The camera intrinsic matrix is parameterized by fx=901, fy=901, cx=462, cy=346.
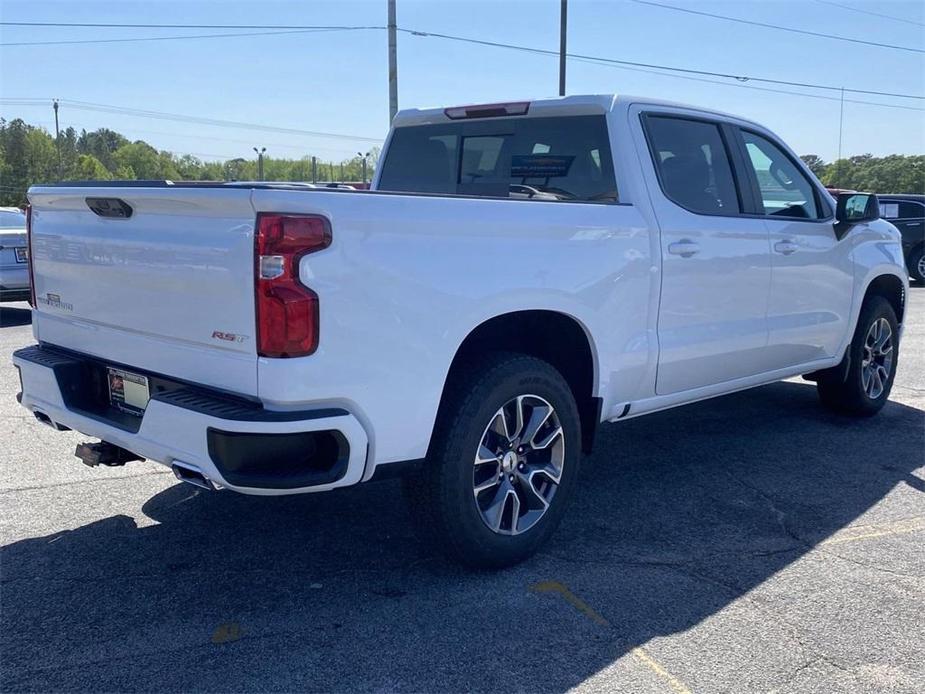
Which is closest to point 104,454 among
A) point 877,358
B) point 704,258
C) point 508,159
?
point 508,159

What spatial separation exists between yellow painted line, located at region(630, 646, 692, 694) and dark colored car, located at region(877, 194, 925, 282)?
17.5 metres

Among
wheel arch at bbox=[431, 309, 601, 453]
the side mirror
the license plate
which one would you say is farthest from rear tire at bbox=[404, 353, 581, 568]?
the side mirror

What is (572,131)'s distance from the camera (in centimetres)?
476

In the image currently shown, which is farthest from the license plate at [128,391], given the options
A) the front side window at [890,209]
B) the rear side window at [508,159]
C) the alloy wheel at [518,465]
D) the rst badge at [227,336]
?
the front side window at [890,209]

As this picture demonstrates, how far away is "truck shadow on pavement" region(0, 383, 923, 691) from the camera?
121 inches

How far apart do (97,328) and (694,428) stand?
4.13 m

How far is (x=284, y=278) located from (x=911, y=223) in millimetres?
18609

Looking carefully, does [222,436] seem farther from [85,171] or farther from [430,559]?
[85,171]

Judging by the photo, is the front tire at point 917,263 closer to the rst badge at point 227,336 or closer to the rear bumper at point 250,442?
the rear bumper at point 250,442

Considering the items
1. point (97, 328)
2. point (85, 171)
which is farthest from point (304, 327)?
point (85, 171)

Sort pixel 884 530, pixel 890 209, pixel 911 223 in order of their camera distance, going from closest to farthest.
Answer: pixel 884 530, pixel 890 209, pixel 911 223

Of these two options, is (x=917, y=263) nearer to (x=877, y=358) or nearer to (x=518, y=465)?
(x=877, y=358)

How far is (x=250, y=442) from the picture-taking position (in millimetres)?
3062

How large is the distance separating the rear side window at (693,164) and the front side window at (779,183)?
31 cm
